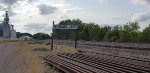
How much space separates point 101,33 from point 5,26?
57.0 metres

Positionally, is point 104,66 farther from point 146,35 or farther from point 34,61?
point 146,35

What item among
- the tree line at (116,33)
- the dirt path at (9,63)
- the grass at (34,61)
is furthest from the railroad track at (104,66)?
the tree line at (116,33)

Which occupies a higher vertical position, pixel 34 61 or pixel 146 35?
pixel 146 35

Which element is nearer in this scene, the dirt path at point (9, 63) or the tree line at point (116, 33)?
the dirt path at point (9, 63)

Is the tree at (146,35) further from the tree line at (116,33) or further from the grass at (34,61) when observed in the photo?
the grass at (34,61)

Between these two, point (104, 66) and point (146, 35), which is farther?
point (146, 35)

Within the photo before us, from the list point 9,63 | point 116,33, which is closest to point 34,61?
point 9,63

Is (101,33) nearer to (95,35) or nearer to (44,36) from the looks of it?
(95,35)

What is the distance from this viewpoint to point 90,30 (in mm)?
121125

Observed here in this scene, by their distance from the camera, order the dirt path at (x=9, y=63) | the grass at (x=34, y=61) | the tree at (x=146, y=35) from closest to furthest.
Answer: the grass at (x=34, y=61) < the dirt path at (x=9, y=63) < the tree at (x=146, y=35)

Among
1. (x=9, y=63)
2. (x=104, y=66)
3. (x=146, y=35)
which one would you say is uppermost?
(x=146, y=35)

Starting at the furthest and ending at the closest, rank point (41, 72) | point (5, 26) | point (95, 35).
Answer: point (5, 26) → point (95, 35) → point (41, 72)

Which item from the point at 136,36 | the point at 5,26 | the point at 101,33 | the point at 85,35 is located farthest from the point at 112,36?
the point at 5,26

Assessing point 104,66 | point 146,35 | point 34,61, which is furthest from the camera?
point 146,35
